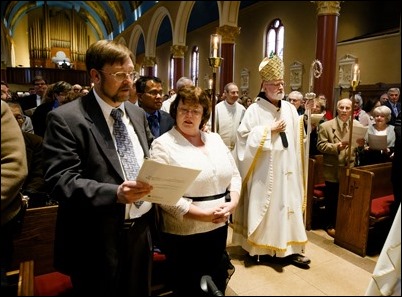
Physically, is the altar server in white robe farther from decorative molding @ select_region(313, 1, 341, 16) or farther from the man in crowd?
decorative molding @ select_region(313, 1, 341, 16)

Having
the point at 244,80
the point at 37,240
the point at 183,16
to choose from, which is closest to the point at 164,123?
the point at 37,240

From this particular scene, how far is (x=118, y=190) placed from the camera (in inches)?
52.1

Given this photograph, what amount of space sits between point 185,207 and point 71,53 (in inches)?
900

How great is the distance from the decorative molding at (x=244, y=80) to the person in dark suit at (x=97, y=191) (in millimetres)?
11944

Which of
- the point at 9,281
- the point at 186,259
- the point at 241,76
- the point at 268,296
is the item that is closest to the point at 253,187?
the point at 186,259

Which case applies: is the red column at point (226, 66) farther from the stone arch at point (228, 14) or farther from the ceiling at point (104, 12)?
the ceiling at point (104, 12)

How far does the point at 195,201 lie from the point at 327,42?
6.46 metres

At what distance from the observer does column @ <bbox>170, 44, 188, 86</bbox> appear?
12.7 m

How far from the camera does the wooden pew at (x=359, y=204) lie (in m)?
3.30

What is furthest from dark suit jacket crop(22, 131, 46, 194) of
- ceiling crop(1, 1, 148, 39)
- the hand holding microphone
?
ceiling crop(1, 1, 148, 39)

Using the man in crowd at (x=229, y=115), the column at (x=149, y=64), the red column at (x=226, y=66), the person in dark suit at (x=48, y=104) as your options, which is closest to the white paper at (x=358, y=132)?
the man in crowd at (x=229, y=115)

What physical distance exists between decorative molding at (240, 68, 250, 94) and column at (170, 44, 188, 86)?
7.79 ft

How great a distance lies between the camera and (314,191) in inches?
167

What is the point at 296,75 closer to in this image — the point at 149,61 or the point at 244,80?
the point at 244,80
